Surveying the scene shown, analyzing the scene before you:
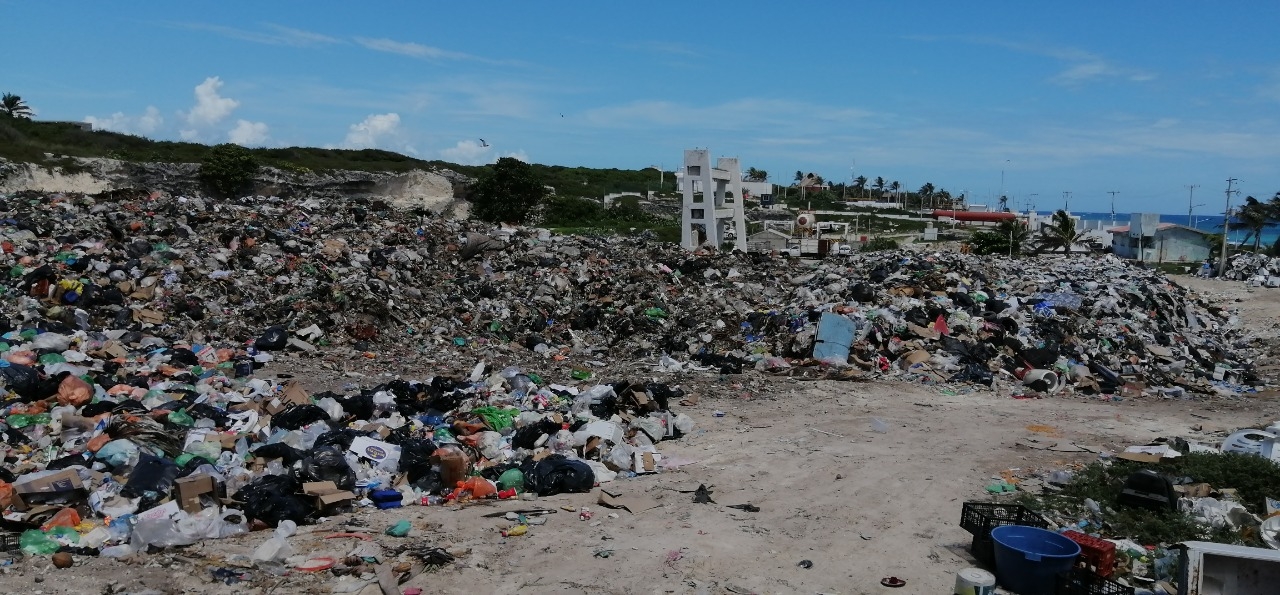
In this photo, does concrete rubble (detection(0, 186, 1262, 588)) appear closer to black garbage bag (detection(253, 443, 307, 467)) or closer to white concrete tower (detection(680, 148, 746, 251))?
black garbage bag (detection(253, 443, 307, 467))

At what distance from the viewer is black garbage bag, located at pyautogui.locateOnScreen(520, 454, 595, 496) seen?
19.8 ft

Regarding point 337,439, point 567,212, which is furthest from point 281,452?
point 567,212

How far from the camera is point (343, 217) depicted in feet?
52.4

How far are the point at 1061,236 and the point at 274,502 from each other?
37.4 metres

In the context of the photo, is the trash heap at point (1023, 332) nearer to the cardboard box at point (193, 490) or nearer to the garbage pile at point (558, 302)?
the garbage pile at point (558, 302)

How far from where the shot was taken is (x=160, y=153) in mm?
39500

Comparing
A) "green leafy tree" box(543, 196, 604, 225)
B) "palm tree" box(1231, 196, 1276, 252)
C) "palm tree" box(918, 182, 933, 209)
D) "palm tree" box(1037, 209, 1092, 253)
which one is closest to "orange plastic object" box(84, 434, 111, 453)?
"green leafy tree" box(543, 196, 604, 225)

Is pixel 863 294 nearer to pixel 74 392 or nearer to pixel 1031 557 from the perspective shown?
pixel 1031 557

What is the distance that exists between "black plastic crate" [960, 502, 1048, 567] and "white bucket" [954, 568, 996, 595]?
49cm

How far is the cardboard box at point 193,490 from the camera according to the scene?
5.26 m

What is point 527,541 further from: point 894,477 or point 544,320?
point 544,320

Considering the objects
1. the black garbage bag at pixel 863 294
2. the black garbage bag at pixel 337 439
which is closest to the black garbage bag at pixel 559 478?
the black garbage bag at pixel 337 439

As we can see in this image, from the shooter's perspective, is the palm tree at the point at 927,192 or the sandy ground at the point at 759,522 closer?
the sandy ground at the point at 759,522

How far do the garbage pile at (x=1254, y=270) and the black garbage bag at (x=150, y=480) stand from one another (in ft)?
87.8
